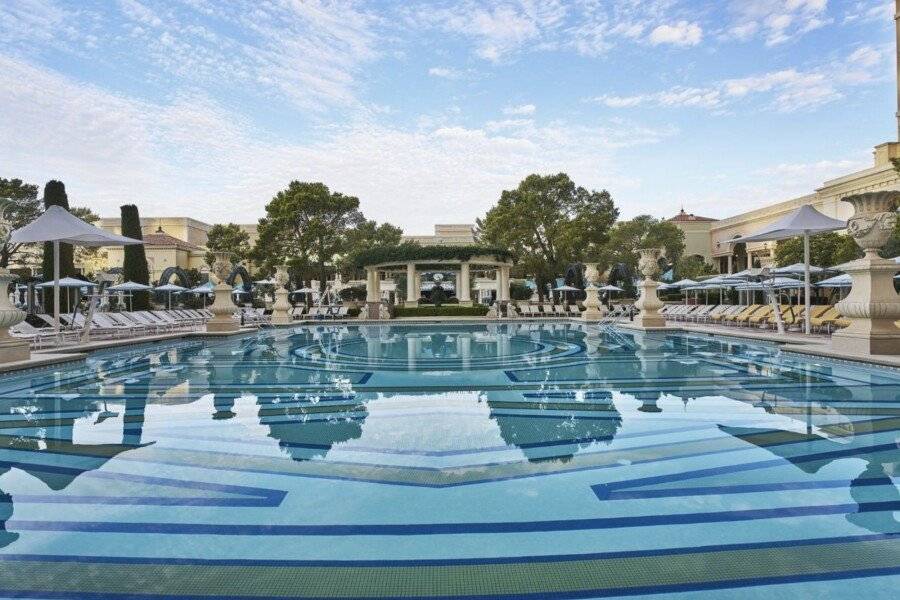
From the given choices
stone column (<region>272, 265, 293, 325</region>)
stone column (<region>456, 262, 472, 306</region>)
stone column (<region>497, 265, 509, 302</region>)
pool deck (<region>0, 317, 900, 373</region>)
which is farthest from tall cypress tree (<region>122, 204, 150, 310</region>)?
stone column (<region>497, 265, 509, 302</region>)

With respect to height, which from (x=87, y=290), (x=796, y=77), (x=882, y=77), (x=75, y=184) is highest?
(x=882, y=77)

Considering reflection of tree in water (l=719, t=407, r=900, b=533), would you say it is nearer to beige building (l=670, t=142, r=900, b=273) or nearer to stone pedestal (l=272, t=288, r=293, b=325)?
beige building (l=670, t=142, r=900, b=273)

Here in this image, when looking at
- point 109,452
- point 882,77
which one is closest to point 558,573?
point 109,452

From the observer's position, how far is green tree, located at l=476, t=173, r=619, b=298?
103ft

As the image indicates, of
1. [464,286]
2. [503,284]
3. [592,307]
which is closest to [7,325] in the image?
[592,307]

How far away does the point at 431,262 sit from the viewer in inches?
1161

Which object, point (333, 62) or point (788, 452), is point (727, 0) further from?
point (788, 452)

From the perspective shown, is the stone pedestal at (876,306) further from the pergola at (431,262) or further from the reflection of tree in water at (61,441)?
the pergola at (431,262)

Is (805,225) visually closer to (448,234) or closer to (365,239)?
(365,239)

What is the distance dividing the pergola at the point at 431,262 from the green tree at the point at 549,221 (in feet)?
8.28

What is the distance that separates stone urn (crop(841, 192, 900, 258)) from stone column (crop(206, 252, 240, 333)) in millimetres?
15414

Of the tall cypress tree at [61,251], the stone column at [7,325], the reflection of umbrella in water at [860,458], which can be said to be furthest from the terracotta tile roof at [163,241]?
the reflection of umbrella in water at [860,458]

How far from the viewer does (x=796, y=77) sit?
1927cm

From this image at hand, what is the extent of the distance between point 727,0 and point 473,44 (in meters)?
7.76
